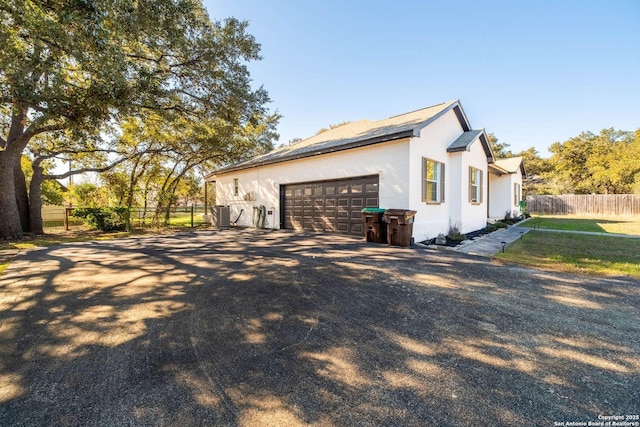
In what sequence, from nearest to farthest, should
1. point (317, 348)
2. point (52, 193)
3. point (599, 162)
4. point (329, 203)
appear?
point (317, 348)
point (329, 203)
point (52, 193)
point (599, 162)

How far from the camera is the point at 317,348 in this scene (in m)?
2.61

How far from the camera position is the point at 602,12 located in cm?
879

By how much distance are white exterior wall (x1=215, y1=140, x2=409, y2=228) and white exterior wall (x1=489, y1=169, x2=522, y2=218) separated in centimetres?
1265

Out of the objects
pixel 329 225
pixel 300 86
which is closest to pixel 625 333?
pixel 329 225

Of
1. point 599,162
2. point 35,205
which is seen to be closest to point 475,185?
point 35,205

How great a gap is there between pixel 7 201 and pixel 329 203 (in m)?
12.4

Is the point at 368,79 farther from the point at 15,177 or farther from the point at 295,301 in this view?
the point at 15,177

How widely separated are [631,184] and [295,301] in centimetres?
3893

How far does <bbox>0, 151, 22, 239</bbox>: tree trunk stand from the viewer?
401 inches

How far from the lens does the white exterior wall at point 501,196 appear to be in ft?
57.7

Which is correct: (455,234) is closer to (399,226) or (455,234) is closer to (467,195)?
(467,195)

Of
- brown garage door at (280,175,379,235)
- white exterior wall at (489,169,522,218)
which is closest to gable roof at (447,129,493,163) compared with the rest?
brown garage door at (280,175,379,235)

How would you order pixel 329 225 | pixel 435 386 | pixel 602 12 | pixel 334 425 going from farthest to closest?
1. pixel 329 225
2. pixel 602 12
3. pixel 435 386
4. pixel 334 425

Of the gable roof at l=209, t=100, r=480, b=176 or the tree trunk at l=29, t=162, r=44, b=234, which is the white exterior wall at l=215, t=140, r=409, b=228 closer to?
the gable roof at l=209, t=100, r=480, b=176
